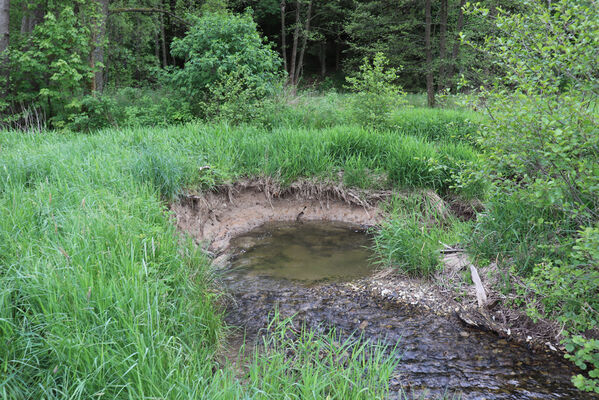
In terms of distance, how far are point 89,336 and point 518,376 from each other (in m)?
3.36

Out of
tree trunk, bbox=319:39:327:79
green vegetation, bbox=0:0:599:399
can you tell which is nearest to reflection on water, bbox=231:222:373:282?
green vegetation, bbox=0:0:599:399

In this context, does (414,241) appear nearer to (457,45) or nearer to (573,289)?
(573,289)

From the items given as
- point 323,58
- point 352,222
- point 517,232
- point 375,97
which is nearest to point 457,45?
point 375,97

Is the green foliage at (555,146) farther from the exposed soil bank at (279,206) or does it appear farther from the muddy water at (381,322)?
the exposed soil bank at (279,206)

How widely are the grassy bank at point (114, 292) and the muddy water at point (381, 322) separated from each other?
372 millimetres

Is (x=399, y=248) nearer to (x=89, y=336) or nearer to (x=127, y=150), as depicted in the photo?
(x=89, y=336)

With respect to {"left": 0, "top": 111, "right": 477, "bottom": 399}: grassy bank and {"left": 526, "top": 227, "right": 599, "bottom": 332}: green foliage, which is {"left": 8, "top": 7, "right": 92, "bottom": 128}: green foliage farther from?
{"left": 526, "top": 227, "right": 599, "bottom": 332}: green foliage

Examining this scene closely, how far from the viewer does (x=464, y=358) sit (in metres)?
3.65

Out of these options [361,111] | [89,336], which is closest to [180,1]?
[361,111]

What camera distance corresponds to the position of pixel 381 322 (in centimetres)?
422

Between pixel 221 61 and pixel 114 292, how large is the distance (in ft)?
25.9

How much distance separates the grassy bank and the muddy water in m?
0.37

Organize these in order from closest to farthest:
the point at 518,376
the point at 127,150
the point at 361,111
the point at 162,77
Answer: the point at 518,376 → the point at 127,150 → the point at 361,111 → the point at 162,77

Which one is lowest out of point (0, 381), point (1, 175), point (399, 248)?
point (399, 248)
